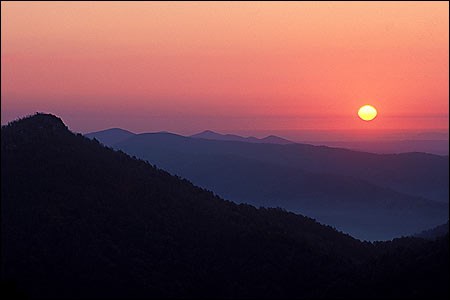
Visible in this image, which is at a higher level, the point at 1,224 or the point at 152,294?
the point at 1,224

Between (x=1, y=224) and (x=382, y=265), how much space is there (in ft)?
112

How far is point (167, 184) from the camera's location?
3086 inches

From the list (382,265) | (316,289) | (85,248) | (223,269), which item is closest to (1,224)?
(85,248)

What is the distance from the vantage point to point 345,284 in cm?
5841

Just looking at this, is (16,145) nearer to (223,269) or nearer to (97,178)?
(97,178)

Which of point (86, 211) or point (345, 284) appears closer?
point (345, 284)

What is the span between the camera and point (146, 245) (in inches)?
2537

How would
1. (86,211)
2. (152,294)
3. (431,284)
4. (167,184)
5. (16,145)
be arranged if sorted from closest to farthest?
1. (431,284)
2. (152,294)
3. (86,211)
4. (16,145)
5. (167,184)

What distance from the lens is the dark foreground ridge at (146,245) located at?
2224 inches

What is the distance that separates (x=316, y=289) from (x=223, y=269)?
860 cm

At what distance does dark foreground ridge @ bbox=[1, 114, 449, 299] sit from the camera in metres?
56.5

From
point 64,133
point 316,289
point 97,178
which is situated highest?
point 64,133

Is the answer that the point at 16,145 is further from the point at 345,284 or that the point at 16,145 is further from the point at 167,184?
the point at 345,284

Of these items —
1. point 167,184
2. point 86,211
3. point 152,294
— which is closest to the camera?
point 152,294
